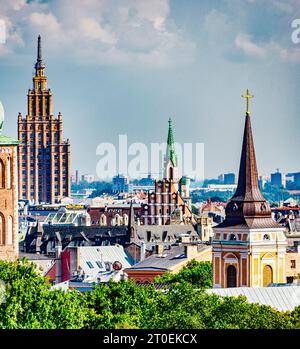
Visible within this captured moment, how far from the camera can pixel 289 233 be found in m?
61.5

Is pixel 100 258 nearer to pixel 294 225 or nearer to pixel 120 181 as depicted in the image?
pixel 120 181

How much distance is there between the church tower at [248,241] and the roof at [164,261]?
9561 mm

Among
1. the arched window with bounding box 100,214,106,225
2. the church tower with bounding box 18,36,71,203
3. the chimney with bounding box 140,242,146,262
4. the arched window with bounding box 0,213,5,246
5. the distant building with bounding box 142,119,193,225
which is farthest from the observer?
the arched window with bounding box 100,214,106,225

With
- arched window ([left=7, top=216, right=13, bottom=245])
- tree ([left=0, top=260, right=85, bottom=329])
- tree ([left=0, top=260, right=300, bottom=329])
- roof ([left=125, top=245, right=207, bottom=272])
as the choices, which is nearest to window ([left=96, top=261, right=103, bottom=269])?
roof ([left=125, top=245, right=207, bottom=272])

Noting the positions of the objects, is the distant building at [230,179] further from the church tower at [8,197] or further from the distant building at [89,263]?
the distant building at [89,263]

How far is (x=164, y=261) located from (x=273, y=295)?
19.4m

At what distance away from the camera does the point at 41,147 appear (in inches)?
1825

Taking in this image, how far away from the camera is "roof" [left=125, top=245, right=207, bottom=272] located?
154 ft

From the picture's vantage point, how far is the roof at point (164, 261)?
46.9 metres

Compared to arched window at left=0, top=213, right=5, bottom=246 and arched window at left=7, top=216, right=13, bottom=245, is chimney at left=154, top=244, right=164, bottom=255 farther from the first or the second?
arched window at left=0, top=213, right=5, bottom=246

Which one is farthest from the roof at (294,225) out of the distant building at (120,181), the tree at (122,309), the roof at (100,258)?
the tree at (122,309)

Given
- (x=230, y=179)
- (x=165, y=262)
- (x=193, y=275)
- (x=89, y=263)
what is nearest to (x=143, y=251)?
(x=89, y=263)

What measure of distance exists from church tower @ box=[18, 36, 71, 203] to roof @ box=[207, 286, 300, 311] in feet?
25.3
